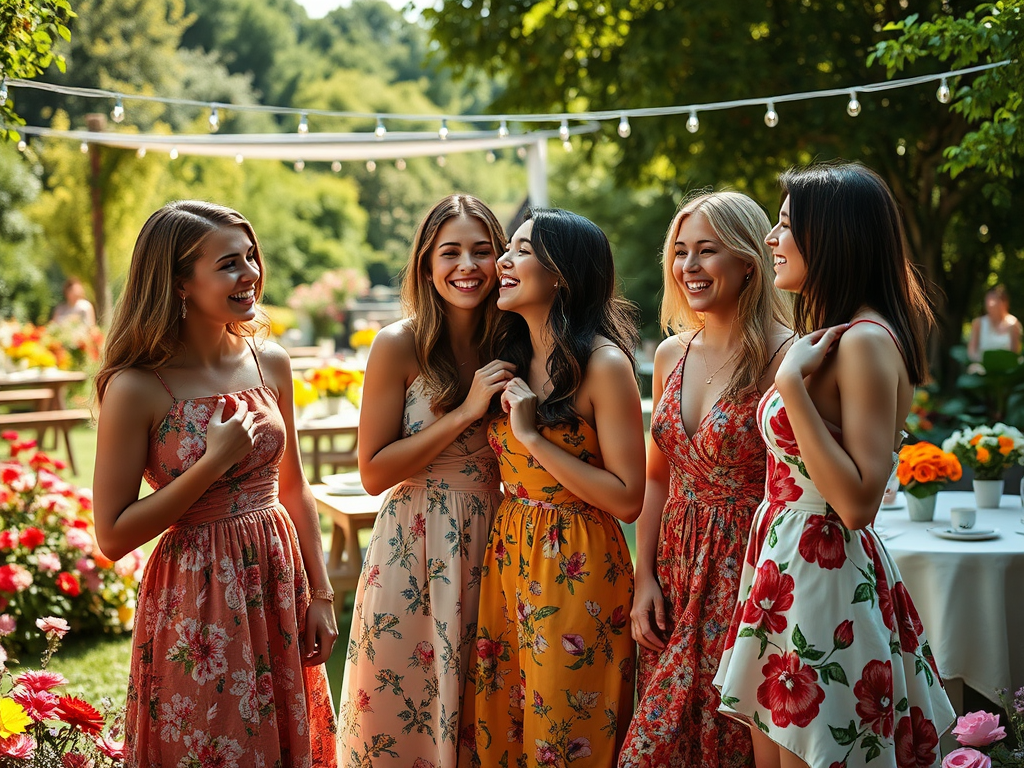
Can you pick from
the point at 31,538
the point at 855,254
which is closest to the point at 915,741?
the point at 855,254

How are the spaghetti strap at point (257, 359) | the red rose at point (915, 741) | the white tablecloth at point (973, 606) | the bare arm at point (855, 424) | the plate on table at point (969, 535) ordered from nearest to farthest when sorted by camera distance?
the bare arm at point (855, 424) < the red rose at point (915, 741) < the spaghetti strap at point (257, 359) < the white tablecloth at point (973, 606) < the plate on table at point (969, 535)

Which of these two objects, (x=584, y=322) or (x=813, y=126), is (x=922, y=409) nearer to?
(x=813, y=126)

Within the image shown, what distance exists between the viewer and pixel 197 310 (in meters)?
2.50

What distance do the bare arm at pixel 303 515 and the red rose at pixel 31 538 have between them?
3.01 metres

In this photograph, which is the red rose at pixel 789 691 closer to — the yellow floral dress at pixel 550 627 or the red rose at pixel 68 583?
the yellow floral dress at pixel 550 627

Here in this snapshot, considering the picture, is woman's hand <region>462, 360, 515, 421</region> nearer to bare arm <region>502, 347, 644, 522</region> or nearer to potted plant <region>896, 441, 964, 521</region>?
bare arm <region>502, 347, 644, 522</region>

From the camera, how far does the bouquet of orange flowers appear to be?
3.89 meters

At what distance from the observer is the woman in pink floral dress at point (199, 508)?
2326 mm

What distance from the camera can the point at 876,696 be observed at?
2115 mm

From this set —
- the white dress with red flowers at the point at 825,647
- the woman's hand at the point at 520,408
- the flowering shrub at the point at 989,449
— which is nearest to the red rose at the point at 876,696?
the white dress with red flowers at the point at 825,647

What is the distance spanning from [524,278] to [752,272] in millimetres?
634

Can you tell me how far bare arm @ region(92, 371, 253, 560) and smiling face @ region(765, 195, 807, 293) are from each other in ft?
4.55

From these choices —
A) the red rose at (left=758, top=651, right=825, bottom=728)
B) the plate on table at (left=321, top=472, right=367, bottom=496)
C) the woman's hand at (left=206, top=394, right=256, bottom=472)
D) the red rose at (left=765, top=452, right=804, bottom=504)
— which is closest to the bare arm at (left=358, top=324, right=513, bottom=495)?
the woman's hand at (left=206, top=394, right=256, bottom=472)

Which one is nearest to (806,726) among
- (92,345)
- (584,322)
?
(584,322)
